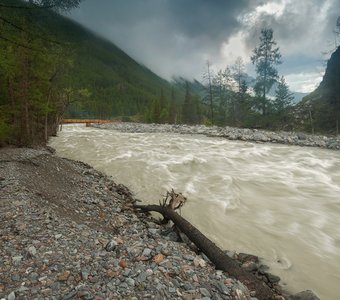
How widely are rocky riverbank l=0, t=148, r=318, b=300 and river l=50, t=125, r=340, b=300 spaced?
3.64ft

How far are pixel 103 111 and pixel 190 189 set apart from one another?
11428 cm

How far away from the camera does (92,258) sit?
15.5 feet

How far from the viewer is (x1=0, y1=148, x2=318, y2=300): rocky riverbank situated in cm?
399

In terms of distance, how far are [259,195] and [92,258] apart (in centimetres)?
786

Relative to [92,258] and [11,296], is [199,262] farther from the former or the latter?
[11,296]

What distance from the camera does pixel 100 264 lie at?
4547 mm

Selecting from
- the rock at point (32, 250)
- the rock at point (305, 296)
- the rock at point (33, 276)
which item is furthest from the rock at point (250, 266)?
the rock at point (32, 250)

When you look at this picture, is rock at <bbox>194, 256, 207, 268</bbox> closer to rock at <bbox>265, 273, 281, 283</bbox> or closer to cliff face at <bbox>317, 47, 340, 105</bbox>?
rock at <bbox>265, 273, 281, 283</bbox>

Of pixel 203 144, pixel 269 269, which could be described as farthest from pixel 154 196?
pixel 203 144

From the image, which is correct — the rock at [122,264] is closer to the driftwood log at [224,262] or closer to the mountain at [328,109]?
the driftwood log at [224,262]

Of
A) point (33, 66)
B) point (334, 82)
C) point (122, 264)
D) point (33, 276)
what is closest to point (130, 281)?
point (122, 264)

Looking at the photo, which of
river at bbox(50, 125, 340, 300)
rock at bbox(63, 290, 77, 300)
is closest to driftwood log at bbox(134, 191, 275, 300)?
river at bbox(50, 125, 340, 300)

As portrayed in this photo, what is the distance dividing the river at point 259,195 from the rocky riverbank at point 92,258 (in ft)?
3.64

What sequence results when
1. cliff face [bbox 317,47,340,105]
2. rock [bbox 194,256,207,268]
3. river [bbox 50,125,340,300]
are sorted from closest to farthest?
1. rock [bbox 194,256,207,268]
2. river [bbox 50,125,340,300]
3. cliff face [bbox 317,47,340,105]
